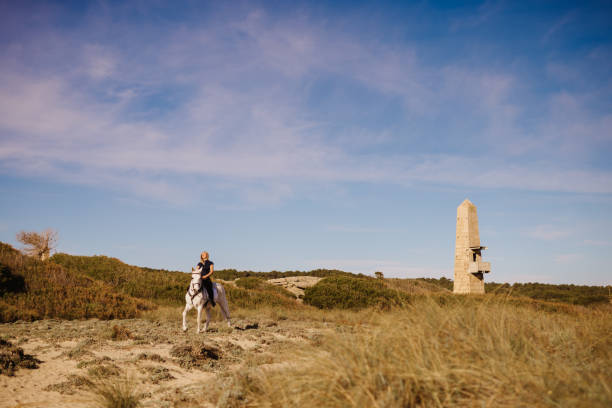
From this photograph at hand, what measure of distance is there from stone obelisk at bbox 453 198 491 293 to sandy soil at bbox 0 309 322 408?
45.2 feet

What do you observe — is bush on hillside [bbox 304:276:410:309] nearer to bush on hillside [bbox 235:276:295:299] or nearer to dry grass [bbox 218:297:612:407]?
bush on hillside [bbox 235:276:295:299]

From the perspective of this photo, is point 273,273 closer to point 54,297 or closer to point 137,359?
point 54,297

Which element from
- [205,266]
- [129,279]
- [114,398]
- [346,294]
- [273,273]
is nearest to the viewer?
[114,398]

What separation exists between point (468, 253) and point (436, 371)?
2067cm

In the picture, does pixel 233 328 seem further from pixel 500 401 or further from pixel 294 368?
pixel 500 401

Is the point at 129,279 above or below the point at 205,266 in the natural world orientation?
below

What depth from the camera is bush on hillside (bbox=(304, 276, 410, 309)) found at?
22203mm

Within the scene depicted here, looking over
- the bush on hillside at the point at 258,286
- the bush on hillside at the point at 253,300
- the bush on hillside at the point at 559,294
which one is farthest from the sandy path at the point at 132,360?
the bush on hillside at the point at 559,294

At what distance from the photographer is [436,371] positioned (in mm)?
4035

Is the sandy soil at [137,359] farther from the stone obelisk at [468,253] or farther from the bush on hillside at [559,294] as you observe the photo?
the bush on hillside at [559,294]

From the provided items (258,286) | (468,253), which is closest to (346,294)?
(258,286)

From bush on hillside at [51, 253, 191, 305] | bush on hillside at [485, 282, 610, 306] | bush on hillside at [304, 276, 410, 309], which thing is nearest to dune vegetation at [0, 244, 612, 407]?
bush on hillside at [51, 253, 191, 305]

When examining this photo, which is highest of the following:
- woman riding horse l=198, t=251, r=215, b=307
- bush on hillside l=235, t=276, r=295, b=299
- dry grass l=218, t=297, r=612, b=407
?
woman riding horse l=198, t=251, r=215, b=307

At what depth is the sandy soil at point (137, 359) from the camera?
6195 mm
